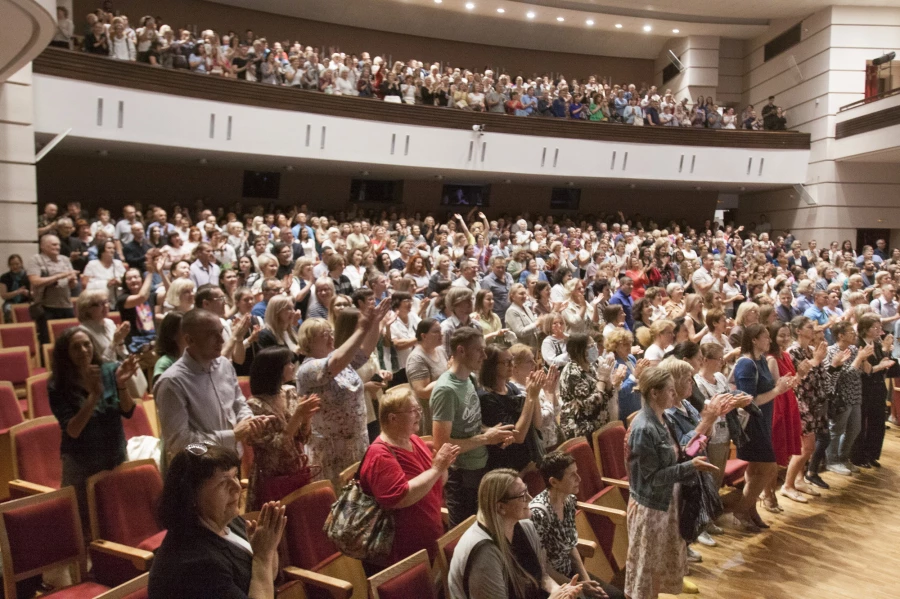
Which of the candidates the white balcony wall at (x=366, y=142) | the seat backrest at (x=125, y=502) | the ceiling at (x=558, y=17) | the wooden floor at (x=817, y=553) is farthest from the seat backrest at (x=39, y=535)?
the ceiling at (x=558, y=17)

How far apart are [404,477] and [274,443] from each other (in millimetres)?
530

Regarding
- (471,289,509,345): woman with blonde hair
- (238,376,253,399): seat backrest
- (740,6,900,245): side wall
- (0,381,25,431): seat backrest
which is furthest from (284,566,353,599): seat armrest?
(740,6,900,245): side wall

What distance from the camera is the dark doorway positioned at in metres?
14.0

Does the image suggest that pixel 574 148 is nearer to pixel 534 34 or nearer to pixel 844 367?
pixel 534 34

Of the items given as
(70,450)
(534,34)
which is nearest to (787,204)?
(534,34)

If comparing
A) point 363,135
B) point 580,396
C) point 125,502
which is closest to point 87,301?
point 125,502

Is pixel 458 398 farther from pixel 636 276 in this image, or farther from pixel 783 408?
pixel 636 276

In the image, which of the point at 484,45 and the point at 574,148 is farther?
the point at 484,45

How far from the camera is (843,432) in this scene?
503cm

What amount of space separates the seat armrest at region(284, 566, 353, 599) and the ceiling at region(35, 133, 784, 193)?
8.24m

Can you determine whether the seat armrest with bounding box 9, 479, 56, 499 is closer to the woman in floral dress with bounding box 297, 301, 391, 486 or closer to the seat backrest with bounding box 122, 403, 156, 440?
the seat backrest with bounding box 122, 403, 156, 440

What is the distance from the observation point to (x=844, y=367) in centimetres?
482

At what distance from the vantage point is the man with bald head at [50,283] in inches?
216

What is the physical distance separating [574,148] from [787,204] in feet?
17.0
